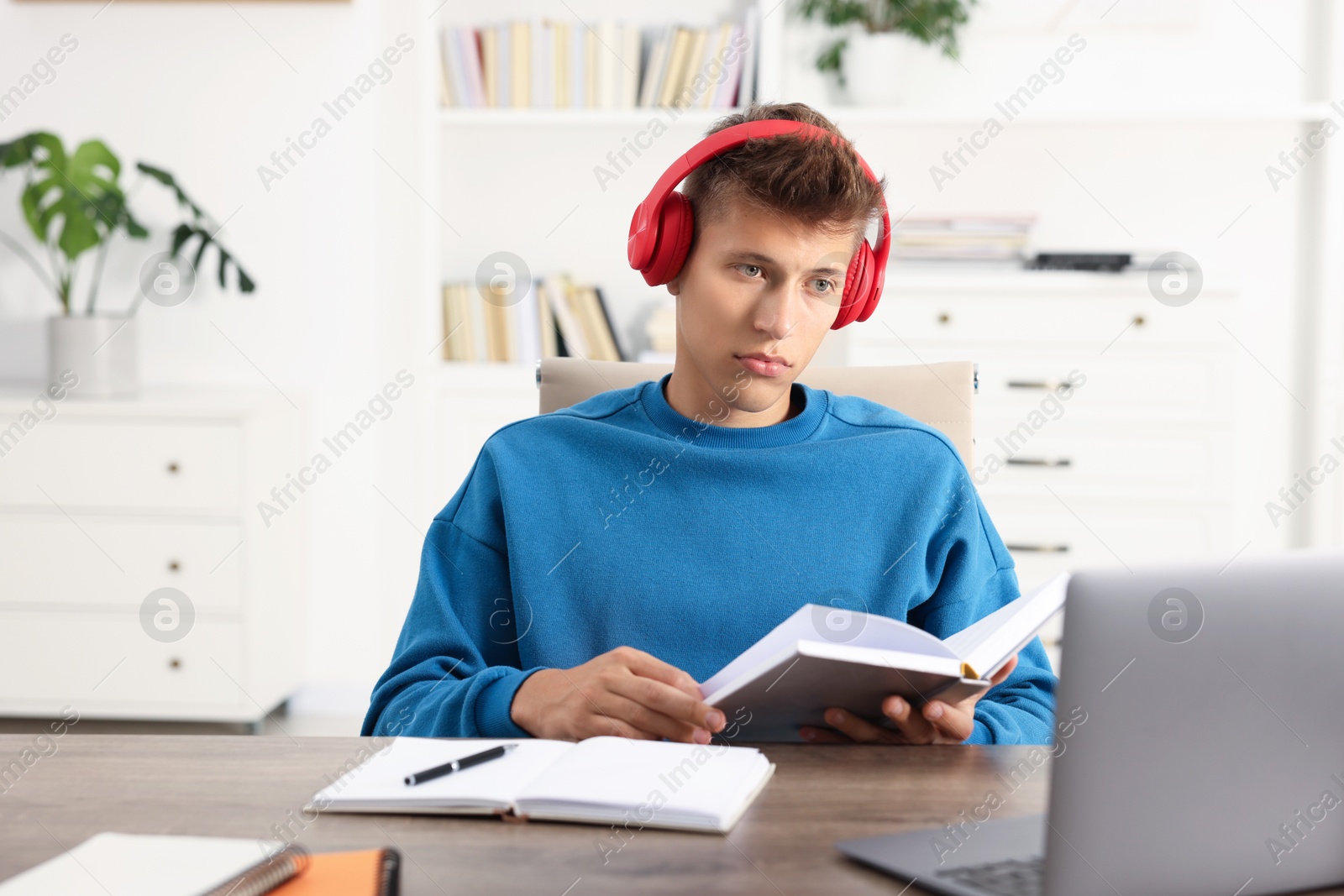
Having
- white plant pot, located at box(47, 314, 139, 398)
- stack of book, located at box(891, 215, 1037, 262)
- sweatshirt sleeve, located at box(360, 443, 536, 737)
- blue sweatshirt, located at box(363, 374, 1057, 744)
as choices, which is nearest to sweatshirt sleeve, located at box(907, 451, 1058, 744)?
Result: blue sweatshirt, located at box(363, 374, 1057, 744)

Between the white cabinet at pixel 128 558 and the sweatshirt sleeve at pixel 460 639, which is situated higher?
the sweatshirt sleeve at pixel 460 639

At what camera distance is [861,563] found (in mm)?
1196

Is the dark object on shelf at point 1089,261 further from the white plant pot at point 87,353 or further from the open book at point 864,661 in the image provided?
the white plant pot at point 87,353

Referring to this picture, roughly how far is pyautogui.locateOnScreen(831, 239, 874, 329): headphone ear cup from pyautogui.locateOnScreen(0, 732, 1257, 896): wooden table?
0.56 metres

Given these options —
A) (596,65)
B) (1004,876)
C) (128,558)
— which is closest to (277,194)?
(596,65)

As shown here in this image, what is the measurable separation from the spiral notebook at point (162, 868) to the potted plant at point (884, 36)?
8.66 ft

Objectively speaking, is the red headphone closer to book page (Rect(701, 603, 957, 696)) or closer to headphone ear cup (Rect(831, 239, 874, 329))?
headphone ear cup (Rect(831, 239, 874, 329))

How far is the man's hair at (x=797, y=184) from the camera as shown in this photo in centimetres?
116

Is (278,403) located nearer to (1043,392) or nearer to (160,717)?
(160,717)

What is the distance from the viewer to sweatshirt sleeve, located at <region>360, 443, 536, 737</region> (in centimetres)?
104

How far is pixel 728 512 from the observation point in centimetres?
120

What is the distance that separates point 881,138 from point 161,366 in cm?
214

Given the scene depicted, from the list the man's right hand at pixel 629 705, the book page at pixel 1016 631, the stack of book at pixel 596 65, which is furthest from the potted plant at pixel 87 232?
the book page at pixel 1016 631

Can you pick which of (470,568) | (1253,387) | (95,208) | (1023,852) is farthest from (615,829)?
(1253,387)
